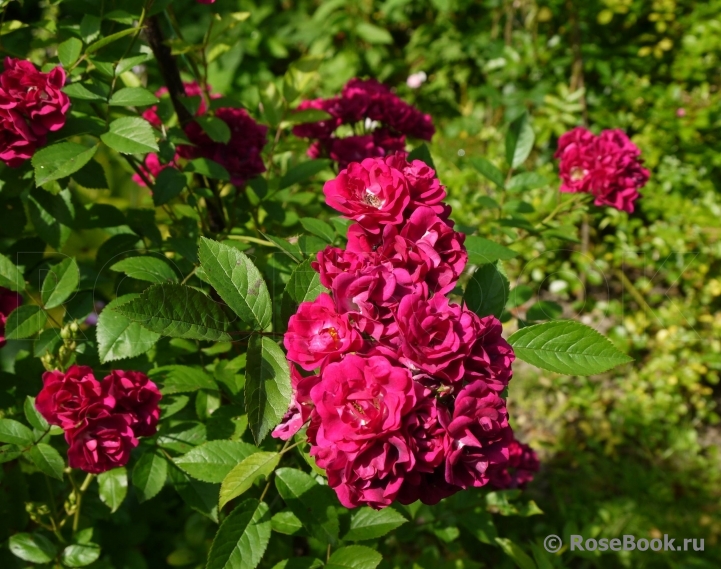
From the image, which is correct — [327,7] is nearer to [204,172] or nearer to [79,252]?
[79,252]

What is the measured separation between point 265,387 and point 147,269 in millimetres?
381

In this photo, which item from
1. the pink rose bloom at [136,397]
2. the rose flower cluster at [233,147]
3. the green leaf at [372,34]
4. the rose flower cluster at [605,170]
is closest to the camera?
the pink rose bloom at [136,397]

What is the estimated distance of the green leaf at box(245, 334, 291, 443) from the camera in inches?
29.0

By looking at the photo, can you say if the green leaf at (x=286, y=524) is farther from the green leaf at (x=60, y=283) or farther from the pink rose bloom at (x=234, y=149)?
the pink rose bloom at (x=234, y=149)

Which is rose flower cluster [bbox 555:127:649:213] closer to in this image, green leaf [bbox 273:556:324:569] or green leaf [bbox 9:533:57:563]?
green leaf [bbox 273:556:324:569]

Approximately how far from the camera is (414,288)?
0.73m

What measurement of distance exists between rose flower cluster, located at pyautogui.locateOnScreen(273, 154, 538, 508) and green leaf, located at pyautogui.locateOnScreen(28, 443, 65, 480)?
48 centimetres

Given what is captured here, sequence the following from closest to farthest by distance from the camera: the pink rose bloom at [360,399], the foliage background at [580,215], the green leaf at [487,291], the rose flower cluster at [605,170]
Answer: the pink rose bloom at [360,399] < the green leaf at [487,291] < the rose flower cluster at [605,170] < the foliage background at [580,215]

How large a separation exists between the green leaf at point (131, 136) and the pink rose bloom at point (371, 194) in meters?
0.37

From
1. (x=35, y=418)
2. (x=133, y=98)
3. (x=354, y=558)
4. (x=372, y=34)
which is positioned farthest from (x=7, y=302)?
(x=372, y=34)

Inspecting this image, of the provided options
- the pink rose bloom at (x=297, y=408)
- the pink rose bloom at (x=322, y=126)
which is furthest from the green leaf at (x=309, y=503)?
the pink rose bloom at (x=322, y=126)

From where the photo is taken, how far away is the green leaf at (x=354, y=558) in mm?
916

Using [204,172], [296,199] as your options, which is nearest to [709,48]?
[296,199]

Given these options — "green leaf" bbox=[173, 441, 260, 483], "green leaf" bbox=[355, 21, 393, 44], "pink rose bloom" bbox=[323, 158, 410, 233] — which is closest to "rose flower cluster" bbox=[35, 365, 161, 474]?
"green leaf" bbox=[173, 441, 260, 483]
